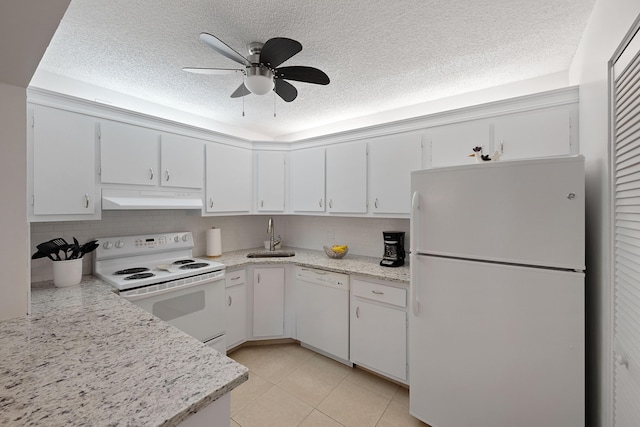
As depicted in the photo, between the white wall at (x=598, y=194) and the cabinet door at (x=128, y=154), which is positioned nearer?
the white wall at (x=598, y=194)

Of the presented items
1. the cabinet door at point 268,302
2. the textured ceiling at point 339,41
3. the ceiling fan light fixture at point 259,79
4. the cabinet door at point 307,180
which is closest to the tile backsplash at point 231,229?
the cabinet door at point 307,180

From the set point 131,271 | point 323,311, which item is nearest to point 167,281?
point 131,271

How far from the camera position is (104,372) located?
0.86 m

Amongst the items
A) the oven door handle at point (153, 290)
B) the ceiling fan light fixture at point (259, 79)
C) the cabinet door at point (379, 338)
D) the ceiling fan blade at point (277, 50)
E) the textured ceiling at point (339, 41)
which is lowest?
the cabinet door at point (379, 338)

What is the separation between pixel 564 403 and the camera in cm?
134

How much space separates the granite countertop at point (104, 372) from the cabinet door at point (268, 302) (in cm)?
157

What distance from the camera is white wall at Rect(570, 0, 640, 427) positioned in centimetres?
121

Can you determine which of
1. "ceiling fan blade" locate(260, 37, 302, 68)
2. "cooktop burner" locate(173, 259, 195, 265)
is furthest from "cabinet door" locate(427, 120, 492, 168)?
"cooktop burner" locate(173, 259, 195, 265)

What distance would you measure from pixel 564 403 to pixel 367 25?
90.4 inches

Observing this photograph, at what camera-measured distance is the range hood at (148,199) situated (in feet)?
6.89

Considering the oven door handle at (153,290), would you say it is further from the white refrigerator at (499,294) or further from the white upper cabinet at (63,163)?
the white refrigerator at (499,294)

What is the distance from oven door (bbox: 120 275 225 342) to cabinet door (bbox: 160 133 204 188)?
3.26 ft

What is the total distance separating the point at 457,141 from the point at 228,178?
2343 mm

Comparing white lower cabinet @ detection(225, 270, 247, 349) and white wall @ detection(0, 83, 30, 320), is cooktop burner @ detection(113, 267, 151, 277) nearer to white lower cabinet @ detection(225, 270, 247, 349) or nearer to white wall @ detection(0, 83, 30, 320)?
white lower cabinet @ detection(225, 270, 247, 349)
